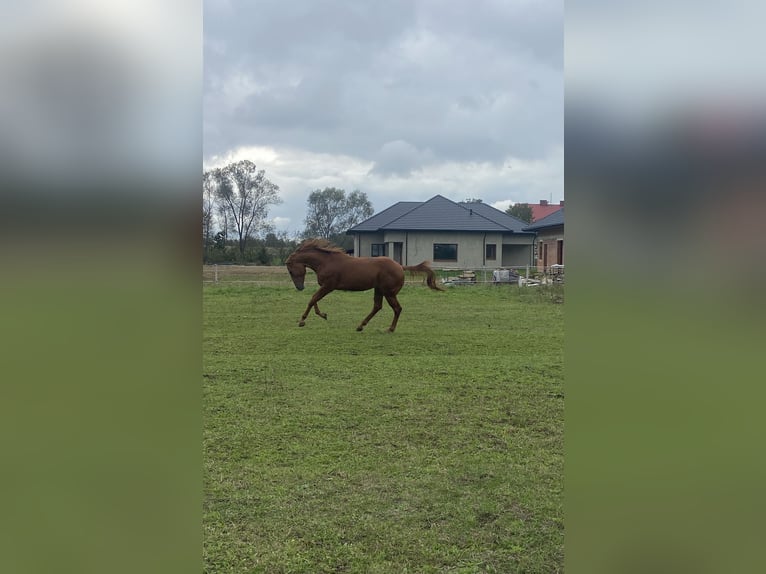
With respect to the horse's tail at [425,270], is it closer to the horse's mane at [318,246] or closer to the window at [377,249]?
the horse's mane at [318,246]

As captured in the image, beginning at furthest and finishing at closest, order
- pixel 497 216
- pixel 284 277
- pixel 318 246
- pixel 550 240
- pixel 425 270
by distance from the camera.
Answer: pixel 497 216
pixel 550 240
pixel 284 277
pixel 425 270
pixel 318 246

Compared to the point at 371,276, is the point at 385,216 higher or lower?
higher

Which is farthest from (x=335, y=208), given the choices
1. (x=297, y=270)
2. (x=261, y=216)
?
(x=297, y=270)

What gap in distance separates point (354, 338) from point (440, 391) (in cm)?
281

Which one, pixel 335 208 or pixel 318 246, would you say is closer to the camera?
pixel 318 246

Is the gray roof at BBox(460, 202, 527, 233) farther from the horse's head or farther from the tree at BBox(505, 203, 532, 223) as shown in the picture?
the horse's head

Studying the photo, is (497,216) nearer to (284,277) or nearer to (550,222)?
(550,222)

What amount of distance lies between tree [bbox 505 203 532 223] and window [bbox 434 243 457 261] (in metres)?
18.5

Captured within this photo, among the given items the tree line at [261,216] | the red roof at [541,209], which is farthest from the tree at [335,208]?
the red roof at [541,209]

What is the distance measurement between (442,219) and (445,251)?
153 centimetres

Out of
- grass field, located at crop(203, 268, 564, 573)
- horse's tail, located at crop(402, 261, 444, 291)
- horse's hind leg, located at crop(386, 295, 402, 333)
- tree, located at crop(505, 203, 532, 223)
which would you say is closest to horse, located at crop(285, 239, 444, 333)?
horse's hind leg, located at crop(386, 295, 402, 333)

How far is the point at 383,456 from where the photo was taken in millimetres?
2867

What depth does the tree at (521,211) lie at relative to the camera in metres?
40.8
